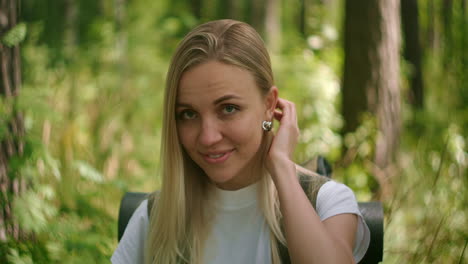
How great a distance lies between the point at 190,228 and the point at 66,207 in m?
1.65

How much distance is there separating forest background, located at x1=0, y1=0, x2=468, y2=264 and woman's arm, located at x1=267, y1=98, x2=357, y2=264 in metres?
0.86

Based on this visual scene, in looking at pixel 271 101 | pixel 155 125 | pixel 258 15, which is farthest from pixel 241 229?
pixel 258 15

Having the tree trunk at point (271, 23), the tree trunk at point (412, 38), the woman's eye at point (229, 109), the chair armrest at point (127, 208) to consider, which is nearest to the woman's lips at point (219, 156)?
the woman's eye at point (229, 109)

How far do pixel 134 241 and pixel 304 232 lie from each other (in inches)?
34.4

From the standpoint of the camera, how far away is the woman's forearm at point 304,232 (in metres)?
1.84

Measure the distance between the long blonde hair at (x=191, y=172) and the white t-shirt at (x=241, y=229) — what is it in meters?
0.06

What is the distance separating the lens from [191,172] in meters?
2.35

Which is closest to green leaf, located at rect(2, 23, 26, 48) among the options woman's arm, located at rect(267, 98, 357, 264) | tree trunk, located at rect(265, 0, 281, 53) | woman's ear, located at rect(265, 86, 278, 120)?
woman's ear, located at rect(265, 86, 278, 120)

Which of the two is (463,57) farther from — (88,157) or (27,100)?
(27,100)

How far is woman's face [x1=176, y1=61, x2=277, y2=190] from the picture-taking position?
2.00 metres

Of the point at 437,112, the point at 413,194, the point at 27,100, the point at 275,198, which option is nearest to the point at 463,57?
A: the point at 413,194

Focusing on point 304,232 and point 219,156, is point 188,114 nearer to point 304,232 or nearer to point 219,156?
point 219,156

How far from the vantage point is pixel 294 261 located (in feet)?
6.20

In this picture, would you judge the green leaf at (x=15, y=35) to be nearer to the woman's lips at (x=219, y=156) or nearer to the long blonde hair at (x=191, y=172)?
the long blonde hair at (x=191, y=172)
